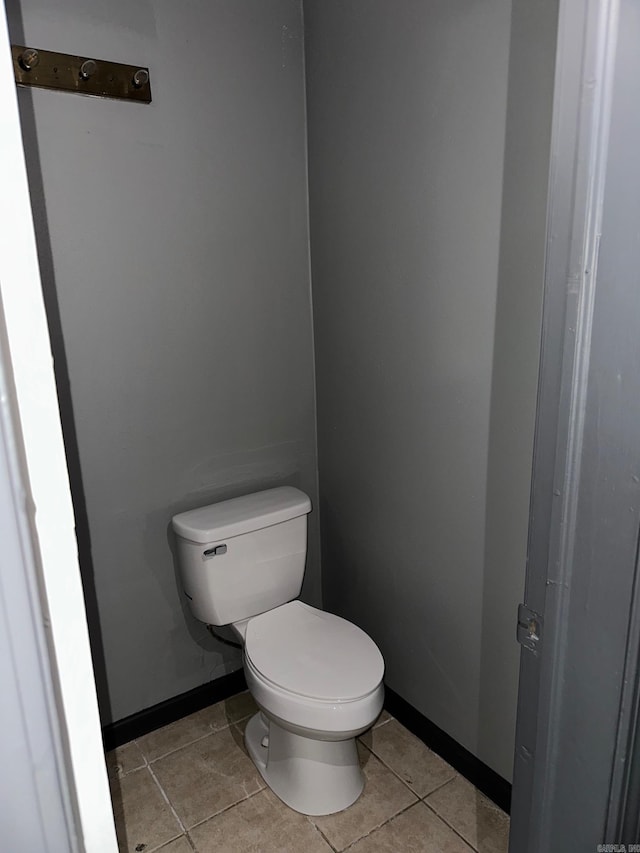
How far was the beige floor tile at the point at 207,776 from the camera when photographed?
5.80 feet

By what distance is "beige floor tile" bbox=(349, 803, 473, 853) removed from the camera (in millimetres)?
1612

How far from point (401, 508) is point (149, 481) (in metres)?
0.78

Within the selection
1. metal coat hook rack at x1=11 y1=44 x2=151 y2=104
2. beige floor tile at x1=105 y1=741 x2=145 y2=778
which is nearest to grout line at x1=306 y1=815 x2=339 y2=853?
beige floor tile at x1=105 y1=741 x2=145 y2=778

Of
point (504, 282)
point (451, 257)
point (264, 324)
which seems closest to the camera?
point (504, 282)

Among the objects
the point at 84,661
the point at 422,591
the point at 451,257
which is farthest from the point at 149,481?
the point at 84,661

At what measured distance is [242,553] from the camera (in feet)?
6.26

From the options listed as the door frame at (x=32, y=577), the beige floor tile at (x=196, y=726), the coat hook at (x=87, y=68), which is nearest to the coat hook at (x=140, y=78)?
the coat hook at (x=87, y=68)

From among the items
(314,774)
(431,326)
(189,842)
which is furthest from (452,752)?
(431,326)

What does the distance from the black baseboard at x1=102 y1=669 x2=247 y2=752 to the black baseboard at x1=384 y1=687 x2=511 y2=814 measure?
0.56m

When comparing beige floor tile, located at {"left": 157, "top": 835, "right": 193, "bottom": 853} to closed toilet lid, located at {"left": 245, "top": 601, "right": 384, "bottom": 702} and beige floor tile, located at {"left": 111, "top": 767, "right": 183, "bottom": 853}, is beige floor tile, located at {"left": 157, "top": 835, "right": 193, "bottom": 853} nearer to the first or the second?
beige floor tile, located at {"left": 111, "top": 767, "right": 183, "bottom": 853}

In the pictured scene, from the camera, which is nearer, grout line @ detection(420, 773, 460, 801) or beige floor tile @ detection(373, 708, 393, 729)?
grout line @ detection(420, 773, 460, 801)

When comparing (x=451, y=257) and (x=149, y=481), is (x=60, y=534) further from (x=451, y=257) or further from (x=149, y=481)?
(x=149, y=481)

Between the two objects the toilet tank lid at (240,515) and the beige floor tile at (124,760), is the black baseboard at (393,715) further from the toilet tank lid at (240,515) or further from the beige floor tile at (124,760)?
the toilet tank lid at (240,515)

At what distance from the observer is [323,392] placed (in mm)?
2170
